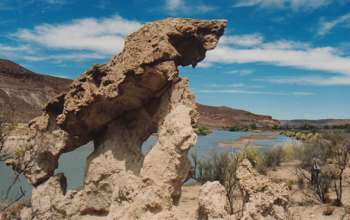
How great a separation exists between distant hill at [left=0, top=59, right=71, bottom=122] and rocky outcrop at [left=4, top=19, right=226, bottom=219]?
212ft

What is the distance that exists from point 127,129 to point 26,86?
307 ft

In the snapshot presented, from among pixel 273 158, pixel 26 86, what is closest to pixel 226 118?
pixel 26 86

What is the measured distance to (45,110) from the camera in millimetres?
11242

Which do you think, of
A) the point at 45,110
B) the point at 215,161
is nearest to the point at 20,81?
the point at 215,161

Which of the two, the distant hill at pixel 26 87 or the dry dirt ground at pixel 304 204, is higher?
the distant hill at pixel 26 87

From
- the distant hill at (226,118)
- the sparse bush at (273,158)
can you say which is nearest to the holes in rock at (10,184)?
the sparse bush at (273,158)

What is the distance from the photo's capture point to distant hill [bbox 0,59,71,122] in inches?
3346

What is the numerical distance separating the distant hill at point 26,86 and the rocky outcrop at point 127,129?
212ft

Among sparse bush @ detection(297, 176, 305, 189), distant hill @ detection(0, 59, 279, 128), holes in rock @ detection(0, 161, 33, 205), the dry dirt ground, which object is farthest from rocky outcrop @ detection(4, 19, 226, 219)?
distant hill @ detection(0, 59, 279, 128)

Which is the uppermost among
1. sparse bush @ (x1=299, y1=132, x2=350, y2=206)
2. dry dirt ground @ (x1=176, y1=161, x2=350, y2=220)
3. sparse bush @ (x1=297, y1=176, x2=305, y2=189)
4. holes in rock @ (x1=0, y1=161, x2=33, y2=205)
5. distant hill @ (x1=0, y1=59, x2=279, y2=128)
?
distant hill @ (x1=0, y1=59, x2=279, y2=128)

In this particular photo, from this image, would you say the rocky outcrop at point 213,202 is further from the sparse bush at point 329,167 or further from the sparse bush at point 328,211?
the sparse bush at point 329,167

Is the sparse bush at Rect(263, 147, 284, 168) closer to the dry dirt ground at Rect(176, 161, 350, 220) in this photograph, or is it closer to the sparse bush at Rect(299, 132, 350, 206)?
the sparse bush at Rect(299, 132, 350, 206)

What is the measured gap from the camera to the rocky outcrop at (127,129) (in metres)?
8.60

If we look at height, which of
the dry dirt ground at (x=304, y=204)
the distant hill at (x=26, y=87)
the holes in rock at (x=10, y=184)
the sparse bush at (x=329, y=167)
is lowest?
the holes in rock at (x=10, y=184)
